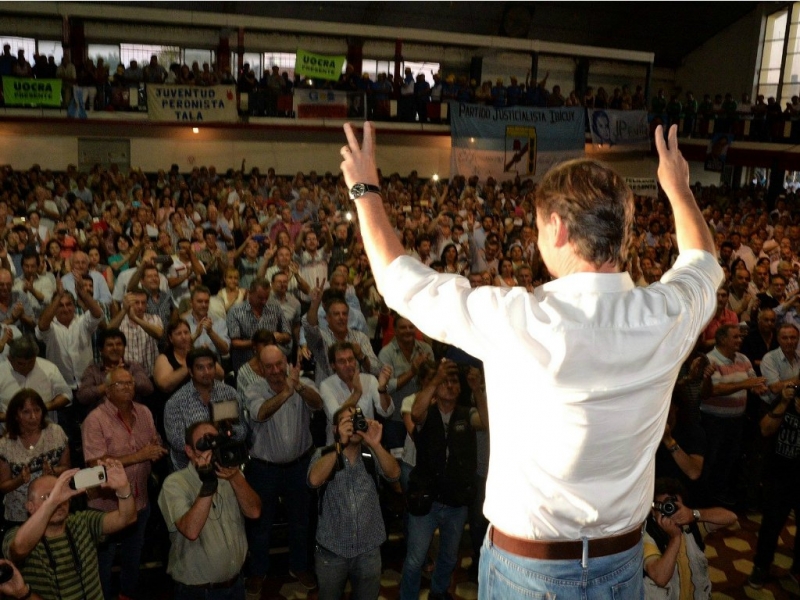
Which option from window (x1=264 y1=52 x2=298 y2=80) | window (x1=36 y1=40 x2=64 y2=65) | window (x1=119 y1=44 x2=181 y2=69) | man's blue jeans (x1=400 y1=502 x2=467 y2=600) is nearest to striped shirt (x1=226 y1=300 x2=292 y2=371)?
man's blue jeans (x1=400 y1=502 x2=467 y2=600)

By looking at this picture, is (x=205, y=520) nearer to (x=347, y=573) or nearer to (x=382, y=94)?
(x=347, y=573)

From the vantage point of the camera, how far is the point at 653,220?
11977mm

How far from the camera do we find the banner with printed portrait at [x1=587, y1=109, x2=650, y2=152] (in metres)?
17.3

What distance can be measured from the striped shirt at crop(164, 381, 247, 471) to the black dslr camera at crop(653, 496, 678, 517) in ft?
7.27

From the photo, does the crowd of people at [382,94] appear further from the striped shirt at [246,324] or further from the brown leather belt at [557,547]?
the brown leather belt at [557,547]

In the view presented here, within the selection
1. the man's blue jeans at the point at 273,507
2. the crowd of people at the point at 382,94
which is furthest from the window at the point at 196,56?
the man's blue jeans at the point at 273,507

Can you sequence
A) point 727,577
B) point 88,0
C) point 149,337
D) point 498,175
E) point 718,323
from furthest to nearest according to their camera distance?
point 88,0, point 498,175, point 718,323, point 149,337, point 727,577

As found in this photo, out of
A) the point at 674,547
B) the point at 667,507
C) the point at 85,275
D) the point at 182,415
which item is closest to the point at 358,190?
the point at 667,507

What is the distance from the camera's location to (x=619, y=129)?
57.8 ft

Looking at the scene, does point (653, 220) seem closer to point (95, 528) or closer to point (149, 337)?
point (149, 337)

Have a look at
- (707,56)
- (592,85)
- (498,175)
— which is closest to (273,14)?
(498,175)

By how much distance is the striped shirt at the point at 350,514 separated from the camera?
12.4ft

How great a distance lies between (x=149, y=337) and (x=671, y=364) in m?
5.08

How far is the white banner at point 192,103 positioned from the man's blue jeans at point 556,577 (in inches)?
598
